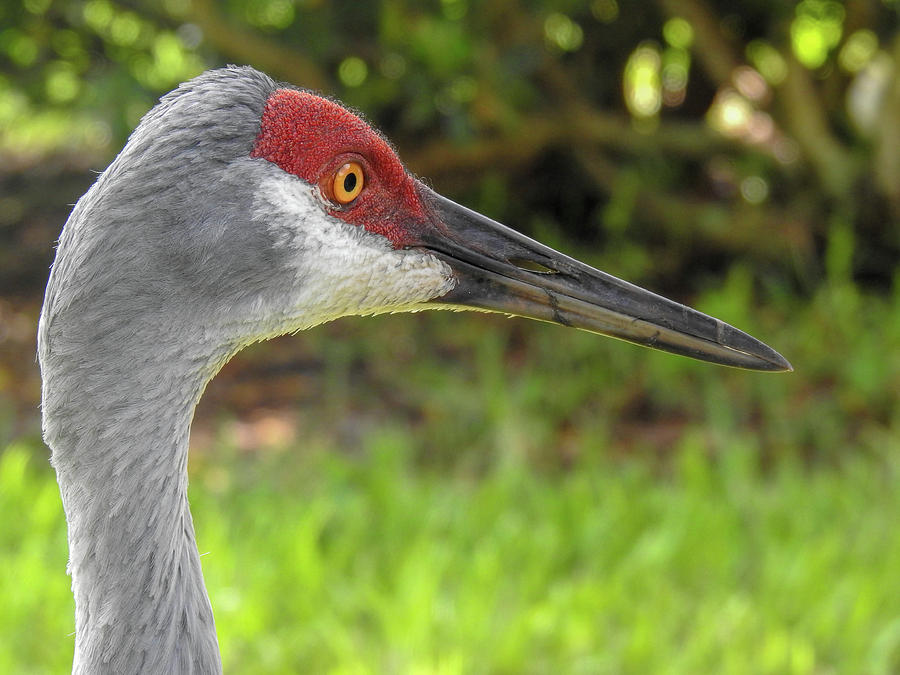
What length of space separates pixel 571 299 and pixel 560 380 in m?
3.14

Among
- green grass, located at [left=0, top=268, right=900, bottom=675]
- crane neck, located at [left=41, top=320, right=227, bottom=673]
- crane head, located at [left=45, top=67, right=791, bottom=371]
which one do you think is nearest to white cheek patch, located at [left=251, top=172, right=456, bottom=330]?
crane head, located at [left=45, top=67, right=791, bottom=371]

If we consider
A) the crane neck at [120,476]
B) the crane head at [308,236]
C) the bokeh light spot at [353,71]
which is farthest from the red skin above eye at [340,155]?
the bokeh light spot at [353,71]

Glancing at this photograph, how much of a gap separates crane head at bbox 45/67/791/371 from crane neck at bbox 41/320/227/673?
10 cm

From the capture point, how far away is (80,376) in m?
1.58

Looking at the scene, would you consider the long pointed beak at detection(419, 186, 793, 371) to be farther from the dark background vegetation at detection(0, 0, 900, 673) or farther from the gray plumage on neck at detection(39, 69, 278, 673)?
the dark background vegetation at detection(0, 0, 900, 673)

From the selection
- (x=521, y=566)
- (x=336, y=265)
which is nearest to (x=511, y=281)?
(x=336, y=265)

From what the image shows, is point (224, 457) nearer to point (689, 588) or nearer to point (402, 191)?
point (689, 588)

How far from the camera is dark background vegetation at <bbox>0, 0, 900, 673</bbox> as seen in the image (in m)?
3.21

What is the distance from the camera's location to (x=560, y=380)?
5.06 m

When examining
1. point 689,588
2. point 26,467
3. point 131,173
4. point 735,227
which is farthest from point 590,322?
point 735,227

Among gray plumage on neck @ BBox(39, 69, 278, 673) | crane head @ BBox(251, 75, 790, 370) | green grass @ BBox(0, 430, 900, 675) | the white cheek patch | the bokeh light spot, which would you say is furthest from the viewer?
the bokeh light spot

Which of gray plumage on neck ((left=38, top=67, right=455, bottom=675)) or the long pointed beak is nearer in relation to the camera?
gray plumage on neck ((left=38, top=67, right=455, bottom=675))

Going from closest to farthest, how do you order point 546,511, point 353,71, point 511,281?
1. point 511,281
2. point 546,511
3. point 353,71

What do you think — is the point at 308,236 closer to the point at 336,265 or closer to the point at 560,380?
the point at 336,265
